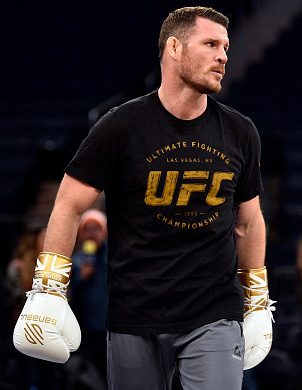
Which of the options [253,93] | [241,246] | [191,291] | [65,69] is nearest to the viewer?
[191,291]

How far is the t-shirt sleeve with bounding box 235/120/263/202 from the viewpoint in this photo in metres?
2.82

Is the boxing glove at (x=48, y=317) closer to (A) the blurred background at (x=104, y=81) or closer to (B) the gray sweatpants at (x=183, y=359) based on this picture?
(B) the gray sweatpants at (x=183, y=359)

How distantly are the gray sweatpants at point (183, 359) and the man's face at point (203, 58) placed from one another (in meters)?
0.84

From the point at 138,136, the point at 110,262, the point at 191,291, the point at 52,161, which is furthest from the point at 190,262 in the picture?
the point at 52,161

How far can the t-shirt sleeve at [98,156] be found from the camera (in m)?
2.60

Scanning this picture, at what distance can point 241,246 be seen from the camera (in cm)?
296

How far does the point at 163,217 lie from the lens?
2607mm

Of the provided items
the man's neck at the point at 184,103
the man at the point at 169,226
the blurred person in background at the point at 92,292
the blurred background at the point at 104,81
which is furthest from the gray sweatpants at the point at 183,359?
the blurred background at the point at 104,81

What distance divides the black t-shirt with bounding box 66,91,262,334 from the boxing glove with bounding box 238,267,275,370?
0.25 meters

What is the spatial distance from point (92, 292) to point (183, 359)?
2.32m

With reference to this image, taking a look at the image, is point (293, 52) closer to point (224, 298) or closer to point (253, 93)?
point (253, 93)

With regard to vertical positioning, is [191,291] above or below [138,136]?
below

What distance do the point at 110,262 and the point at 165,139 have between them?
48 centimetres

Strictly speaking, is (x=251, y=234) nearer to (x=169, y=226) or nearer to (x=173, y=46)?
(x=169, y=226)
